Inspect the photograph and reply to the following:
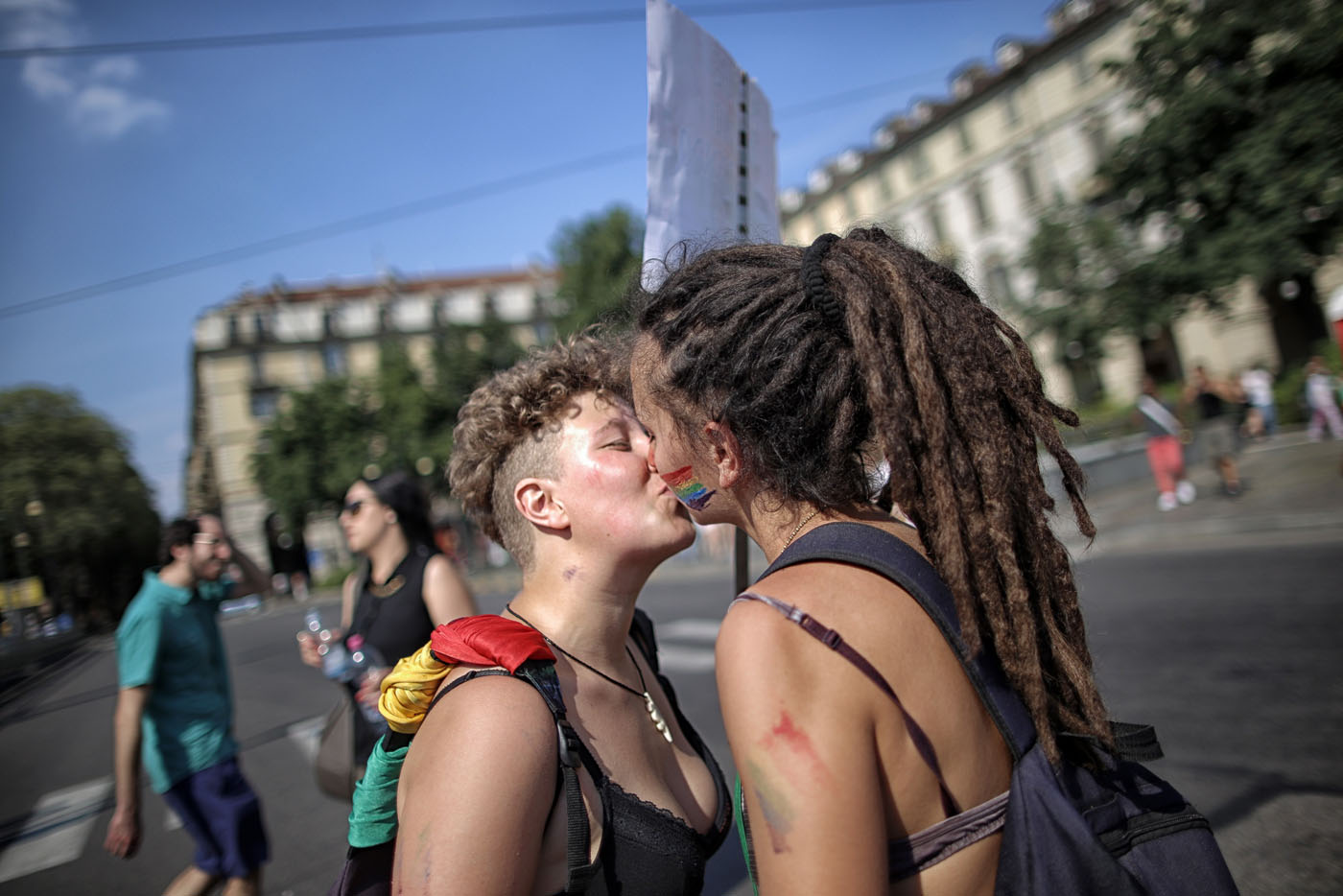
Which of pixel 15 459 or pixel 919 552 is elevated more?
pixel 15 459

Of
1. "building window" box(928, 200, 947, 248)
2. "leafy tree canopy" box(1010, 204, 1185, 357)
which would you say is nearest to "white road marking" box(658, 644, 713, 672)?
"leafy tree canopy" box(1010, 204, 1185, 357)

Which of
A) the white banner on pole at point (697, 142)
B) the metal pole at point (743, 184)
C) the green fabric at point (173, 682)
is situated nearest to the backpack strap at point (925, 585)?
the white banner on pole at point (697, 142)

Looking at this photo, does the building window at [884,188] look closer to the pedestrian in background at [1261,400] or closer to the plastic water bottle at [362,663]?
the pedestrian in background at [1261,400]

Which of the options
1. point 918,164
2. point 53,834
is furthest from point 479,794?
point 918,164

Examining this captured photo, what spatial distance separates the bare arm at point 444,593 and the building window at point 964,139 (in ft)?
134

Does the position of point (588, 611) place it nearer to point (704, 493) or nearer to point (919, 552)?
point (704, 493)

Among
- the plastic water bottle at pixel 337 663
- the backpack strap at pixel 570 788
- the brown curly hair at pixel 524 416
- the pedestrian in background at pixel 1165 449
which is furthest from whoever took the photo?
the pedestrian in background at pixel 1165 449

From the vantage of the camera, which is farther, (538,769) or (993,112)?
(993,112)

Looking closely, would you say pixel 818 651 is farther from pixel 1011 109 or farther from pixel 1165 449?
pixel 1011 109

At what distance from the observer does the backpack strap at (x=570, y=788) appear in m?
1.43

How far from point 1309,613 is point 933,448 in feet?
22.3

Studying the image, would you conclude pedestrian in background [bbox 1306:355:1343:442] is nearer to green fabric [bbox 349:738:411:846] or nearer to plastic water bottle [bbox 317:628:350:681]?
plastic water bottle [bbox 317:628:350:681]

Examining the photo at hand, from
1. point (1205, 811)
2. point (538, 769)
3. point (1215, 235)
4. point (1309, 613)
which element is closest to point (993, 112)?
point (1215, 235)

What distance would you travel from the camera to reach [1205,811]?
3654mm
